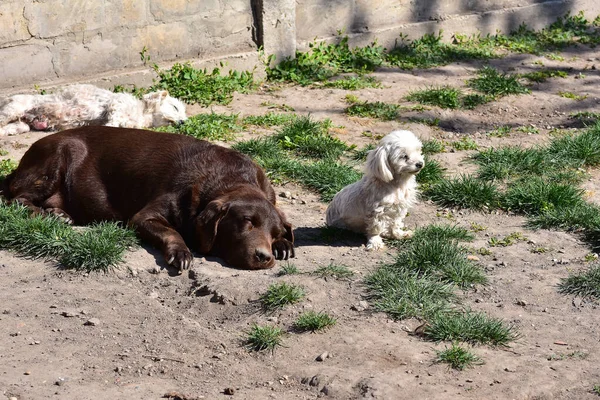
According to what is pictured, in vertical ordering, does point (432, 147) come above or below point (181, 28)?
below

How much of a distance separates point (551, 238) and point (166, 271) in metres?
2.91

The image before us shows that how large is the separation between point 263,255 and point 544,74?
6.47 m

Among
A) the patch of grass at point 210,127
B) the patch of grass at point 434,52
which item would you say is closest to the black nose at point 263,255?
the patch of grass at point 210,127

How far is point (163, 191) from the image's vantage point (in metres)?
6.64

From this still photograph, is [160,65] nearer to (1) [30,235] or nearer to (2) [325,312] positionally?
(1) [30,235]

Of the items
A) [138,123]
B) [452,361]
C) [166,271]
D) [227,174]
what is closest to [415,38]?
[138,123]

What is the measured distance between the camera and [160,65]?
34.0ft

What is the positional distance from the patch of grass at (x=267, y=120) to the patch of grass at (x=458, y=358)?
4822 mm

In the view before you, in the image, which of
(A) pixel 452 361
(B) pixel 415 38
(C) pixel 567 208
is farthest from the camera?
(B) pixel 415 38

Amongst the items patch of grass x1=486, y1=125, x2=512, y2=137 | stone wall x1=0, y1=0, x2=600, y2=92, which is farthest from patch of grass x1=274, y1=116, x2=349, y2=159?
stone wall x1=0, y1=0, x2=600, y2=92

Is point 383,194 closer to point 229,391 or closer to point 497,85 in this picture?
point 229,391

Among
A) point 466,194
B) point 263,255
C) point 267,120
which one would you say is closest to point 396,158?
point 263,255

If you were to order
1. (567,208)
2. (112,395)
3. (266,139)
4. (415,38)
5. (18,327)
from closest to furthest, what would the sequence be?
(112,395)
(18,327)
(567,208)
(266,139)
(415,38)

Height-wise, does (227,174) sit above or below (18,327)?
above
